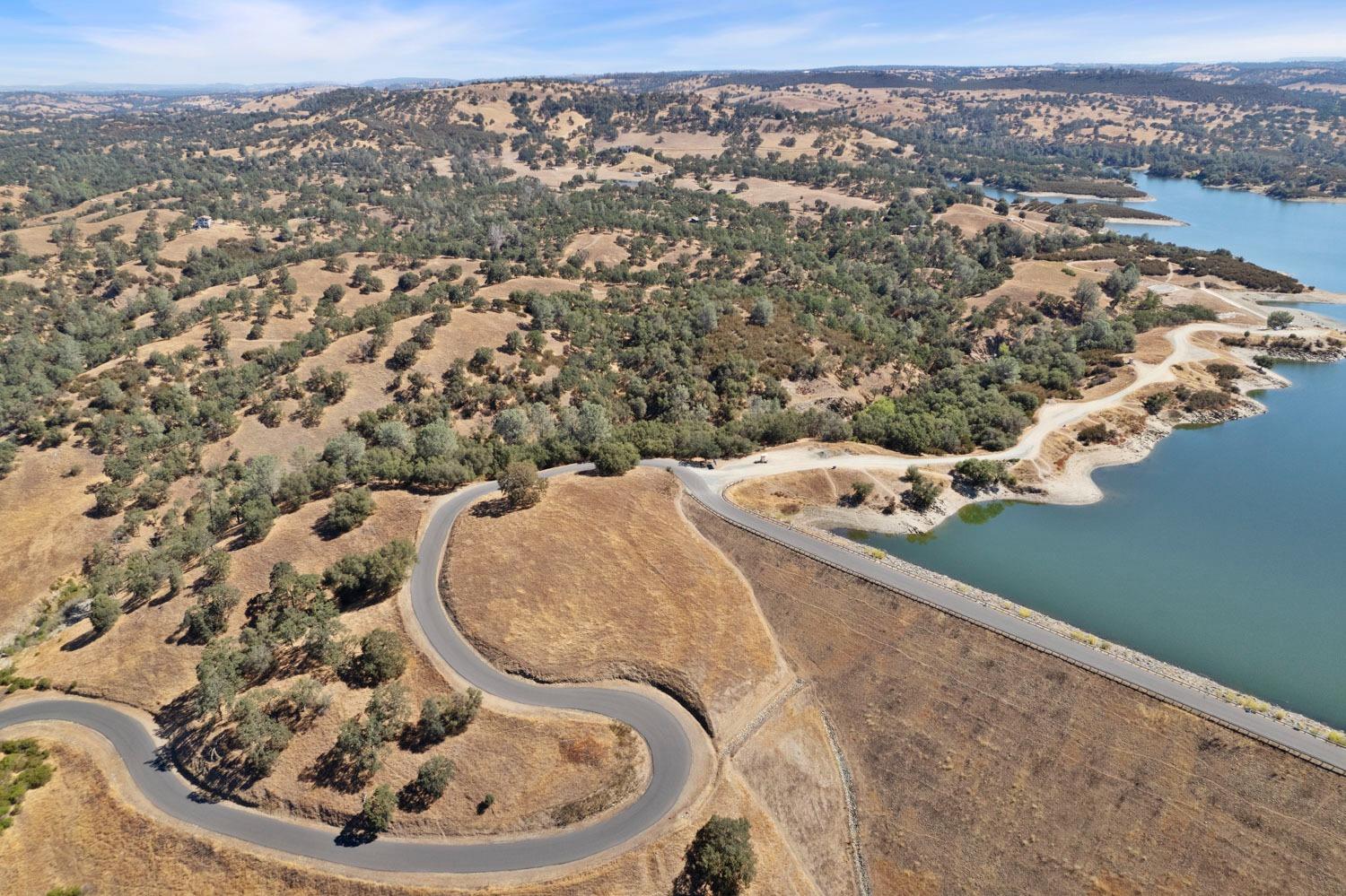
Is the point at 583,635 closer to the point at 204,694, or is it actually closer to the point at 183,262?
the point at 204,694

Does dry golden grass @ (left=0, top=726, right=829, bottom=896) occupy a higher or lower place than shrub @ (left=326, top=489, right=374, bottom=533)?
lower

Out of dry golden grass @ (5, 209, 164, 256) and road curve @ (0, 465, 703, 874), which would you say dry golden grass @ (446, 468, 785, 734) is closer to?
road curve @ (0, 465, 703, 874)

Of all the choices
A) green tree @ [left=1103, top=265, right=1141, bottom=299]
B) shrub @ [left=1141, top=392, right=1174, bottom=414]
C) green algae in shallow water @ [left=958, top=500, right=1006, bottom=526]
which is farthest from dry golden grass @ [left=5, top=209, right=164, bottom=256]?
green tree @ [left=1103, top=265, right=1141, bottom=299]

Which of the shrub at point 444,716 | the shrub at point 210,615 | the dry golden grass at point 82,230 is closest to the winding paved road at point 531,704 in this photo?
the shrub at point 444,716

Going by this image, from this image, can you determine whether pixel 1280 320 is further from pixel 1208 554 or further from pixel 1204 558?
pixel 1204 558

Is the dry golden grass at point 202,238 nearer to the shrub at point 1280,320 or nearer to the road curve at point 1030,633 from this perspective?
the road curve at point 1030,633

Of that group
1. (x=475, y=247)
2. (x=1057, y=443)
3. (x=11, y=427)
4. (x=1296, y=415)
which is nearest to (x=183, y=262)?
(x=475, y=247)

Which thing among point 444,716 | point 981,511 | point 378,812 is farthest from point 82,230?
point 981,511
